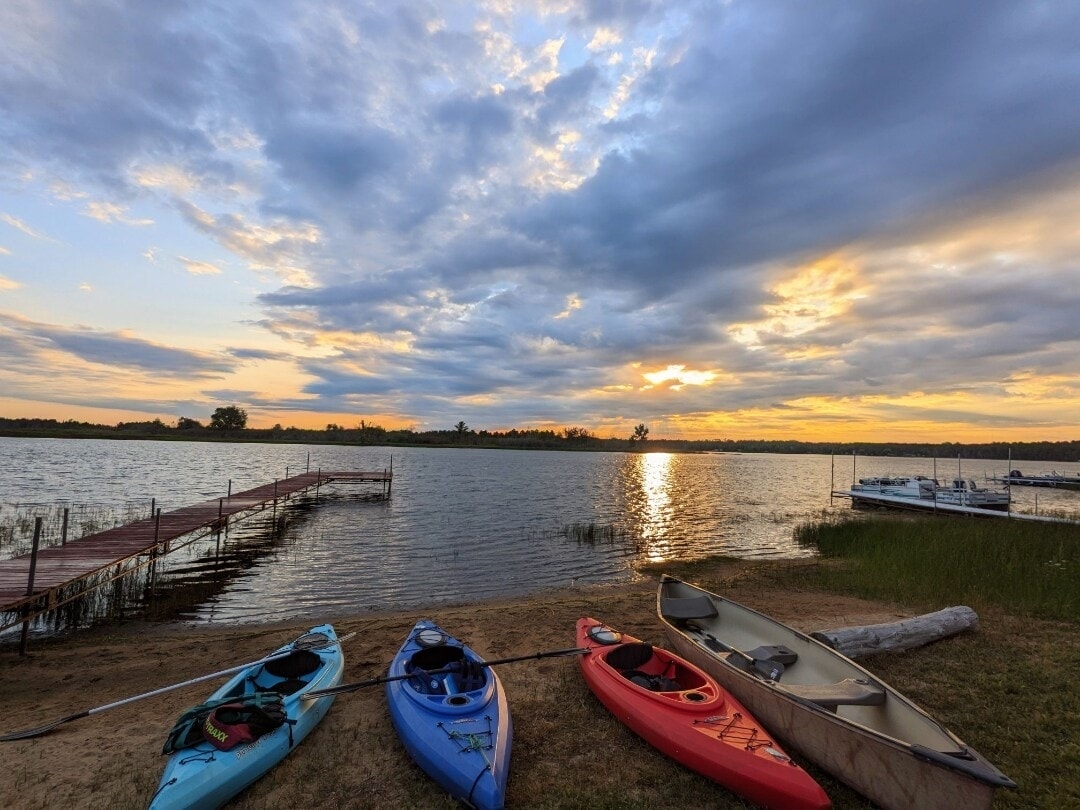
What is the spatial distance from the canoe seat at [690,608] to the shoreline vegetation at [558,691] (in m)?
0.80

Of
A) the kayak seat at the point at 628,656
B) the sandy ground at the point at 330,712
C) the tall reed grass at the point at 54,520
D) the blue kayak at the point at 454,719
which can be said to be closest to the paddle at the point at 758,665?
the kayak seat at the point at 628,656

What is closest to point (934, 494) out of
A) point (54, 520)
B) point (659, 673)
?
point (659, 673)

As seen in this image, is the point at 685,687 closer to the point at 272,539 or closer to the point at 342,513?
the point at 272,539

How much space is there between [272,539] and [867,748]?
22657 mm

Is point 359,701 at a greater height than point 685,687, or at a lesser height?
lesser

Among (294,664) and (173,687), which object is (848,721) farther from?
(173,687)

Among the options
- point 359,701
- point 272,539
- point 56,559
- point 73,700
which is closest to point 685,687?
point 359,701

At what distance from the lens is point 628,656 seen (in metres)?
7.19

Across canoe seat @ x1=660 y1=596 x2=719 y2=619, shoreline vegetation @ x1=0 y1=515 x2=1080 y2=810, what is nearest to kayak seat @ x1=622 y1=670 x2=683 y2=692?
shoreline vegetation @ x1=0 y1=515 x2=1080 y2=810

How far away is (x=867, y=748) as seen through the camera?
4.63 metres

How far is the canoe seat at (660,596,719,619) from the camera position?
29.5ft

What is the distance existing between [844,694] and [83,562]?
50.2ft

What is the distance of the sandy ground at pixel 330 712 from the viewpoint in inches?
200

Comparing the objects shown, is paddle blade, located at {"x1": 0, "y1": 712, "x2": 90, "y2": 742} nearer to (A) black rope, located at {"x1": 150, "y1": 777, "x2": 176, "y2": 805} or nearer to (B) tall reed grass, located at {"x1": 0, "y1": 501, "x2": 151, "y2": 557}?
(A) black rope, located at {"x1": 150, "y1": 777, "x2": 176, "y2": 805}
